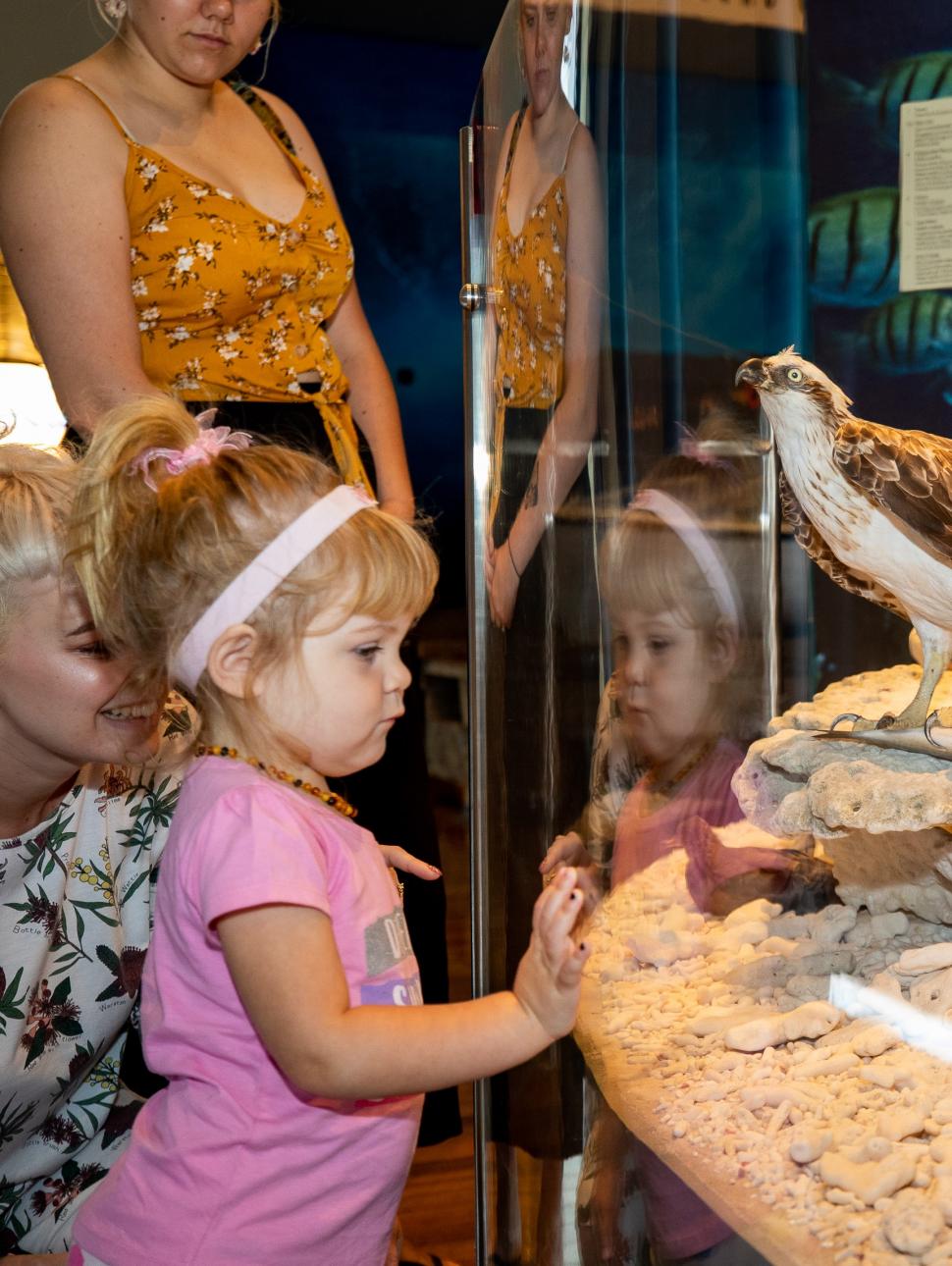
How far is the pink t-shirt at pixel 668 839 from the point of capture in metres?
0.91

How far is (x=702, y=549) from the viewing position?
98 centimetres

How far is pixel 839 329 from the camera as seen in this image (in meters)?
1.01

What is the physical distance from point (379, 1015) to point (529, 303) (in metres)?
0.58

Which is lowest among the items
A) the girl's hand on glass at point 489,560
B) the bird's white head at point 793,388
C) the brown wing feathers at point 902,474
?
the girl's hand on glass at point 489,560

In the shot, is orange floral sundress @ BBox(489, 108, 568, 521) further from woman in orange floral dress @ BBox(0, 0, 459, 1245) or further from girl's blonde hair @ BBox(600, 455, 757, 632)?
woman in orange floral dress @ BBox(0, 0, 459, 1245)

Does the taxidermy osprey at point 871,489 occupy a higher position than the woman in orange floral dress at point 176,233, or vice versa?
the woman in orange floral dress at point 176,233

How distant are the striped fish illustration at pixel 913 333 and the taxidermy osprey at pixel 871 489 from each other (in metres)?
0.07

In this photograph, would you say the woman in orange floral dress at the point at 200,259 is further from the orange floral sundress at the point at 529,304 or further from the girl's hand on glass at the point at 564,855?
the girl's hand on glass at the point at 564,855

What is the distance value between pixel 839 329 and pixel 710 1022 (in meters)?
0.51

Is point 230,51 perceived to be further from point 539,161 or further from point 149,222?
point 539,161

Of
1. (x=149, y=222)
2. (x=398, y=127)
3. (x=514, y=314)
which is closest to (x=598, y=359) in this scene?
(x=514, y=314)

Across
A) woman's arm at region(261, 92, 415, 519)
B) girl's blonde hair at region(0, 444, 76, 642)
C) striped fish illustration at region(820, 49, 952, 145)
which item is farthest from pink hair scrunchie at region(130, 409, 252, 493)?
woman's arm at region(261, 92, 415, 519)

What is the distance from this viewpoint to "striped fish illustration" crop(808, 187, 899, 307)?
38.0 inches

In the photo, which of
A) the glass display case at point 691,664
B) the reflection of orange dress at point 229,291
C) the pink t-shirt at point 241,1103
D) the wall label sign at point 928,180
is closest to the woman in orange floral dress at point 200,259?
the reflection of orange dress at point 229,291
